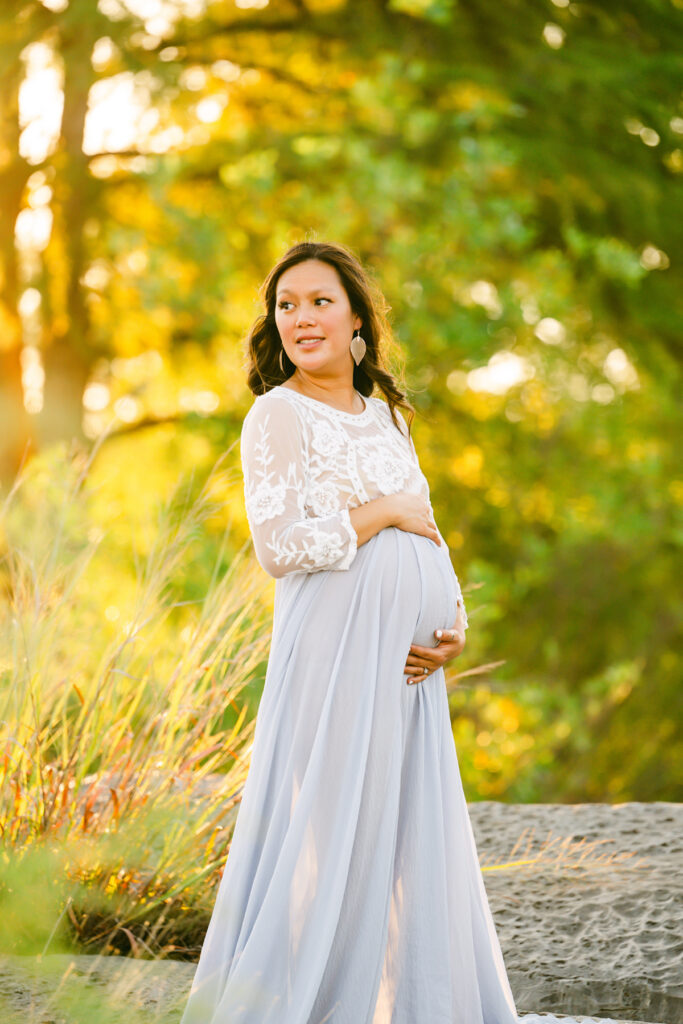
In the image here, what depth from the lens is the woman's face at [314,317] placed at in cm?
276

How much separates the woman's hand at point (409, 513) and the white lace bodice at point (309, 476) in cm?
5

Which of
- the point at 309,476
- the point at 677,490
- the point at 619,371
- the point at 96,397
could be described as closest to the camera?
the point at 309,476

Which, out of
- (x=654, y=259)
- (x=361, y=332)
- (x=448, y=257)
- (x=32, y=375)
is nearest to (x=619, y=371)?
(x=654, y=259)

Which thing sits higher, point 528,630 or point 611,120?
point 611,120

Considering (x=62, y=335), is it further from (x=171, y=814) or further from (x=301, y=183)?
(x=171, y=814)

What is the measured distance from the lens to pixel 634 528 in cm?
1043

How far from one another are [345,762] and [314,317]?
3.58 ft

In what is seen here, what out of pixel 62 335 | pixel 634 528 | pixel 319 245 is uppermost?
pixel 62 335

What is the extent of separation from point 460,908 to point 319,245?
1.69 metres

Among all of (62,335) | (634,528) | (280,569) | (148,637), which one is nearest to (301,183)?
(62,335)

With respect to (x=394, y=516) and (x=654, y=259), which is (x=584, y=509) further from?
(x=394, y=516)

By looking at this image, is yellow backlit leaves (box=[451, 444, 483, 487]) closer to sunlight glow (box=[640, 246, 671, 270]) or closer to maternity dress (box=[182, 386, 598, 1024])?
sunlight glow (box=[640, 246, 671, 270])

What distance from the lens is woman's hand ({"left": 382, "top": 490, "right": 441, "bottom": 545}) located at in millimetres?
2637

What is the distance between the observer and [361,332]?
9.91 feet
